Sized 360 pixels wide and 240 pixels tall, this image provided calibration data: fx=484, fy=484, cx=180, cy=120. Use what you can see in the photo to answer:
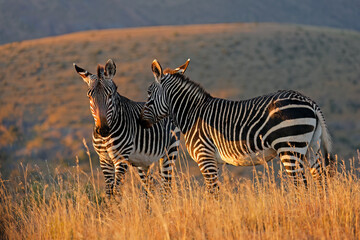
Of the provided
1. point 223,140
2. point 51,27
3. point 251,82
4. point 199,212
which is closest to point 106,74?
point 223,140

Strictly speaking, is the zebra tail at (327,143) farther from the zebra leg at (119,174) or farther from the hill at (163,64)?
the hill at (163,64)

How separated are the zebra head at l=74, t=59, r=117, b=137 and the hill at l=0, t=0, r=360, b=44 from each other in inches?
5136

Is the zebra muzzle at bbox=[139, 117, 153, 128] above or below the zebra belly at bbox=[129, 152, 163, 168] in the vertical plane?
above

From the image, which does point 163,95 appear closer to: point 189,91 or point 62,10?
point 189,91

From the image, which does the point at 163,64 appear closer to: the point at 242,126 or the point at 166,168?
the point at 166,168

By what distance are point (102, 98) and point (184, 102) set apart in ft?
5.29

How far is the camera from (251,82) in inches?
1644

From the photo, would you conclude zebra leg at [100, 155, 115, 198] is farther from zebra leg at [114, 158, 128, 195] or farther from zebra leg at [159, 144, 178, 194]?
zebra leg at [159, 144, 178, 194]

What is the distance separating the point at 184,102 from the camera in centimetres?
938

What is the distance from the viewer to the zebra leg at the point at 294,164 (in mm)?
8234

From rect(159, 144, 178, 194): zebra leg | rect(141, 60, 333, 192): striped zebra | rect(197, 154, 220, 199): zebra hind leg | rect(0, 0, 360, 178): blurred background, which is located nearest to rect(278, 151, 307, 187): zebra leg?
rect(141, 60, 333, 192): striped zebra

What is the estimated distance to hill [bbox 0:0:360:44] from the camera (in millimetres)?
142375

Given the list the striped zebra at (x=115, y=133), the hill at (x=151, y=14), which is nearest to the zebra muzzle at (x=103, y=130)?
A: the striped zebra at (x=115, y=133)

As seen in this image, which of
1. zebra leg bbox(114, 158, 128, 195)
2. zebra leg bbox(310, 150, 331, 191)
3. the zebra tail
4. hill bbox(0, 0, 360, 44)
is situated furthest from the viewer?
hill bbox(0, 0, 360, 44)
